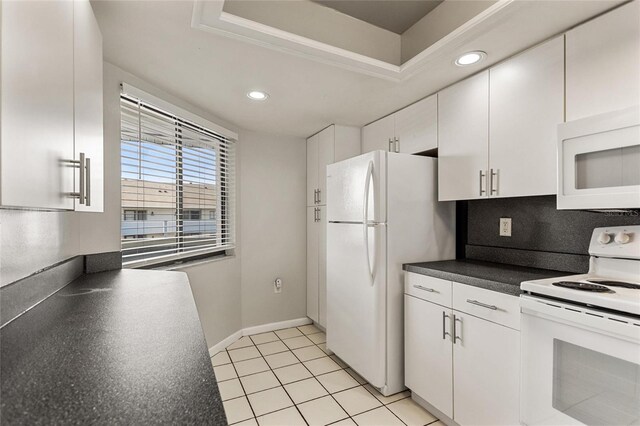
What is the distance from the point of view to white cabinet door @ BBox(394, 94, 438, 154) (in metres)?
2.27

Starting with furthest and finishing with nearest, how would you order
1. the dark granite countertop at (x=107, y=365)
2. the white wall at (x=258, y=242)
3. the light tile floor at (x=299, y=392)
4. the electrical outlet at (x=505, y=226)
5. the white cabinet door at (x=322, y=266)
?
the white cabinet door at (x=322, y=266) → the white wall at (x=258, y=242) → the electrical outlet at (x=505, y=226) → the light tile floor at (x=299, y=392) → the dark granite countertop at (x=107, y=365)

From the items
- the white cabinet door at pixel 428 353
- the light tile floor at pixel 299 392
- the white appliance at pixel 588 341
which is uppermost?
the white appliance at pixel 588 341

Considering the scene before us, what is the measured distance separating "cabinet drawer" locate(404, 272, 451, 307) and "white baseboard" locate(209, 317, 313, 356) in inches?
69.9

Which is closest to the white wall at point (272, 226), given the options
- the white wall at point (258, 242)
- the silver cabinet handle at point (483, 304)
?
the white wall at point (258, 242)

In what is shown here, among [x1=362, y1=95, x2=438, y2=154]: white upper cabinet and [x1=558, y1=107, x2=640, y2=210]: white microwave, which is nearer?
[x1=558, y1=107, x2=640, y2=210]: white microwave

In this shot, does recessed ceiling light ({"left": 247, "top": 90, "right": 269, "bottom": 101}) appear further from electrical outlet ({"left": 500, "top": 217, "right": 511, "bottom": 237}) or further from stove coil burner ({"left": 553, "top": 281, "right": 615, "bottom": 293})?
stove coil burner ({"left": 553, "top": 281, "right": 615, "bottom": 293})

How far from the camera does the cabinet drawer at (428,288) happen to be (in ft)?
6.03

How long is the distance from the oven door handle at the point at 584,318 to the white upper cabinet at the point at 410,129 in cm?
128

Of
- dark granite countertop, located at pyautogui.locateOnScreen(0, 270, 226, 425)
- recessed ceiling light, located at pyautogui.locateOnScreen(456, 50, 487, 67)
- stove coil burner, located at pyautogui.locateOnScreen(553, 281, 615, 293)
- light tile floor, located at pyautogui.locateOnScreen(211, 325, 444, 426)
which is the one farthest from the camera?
light tile floor, located at pyautogui.locateOnScreen(211, 325, 444, 426)

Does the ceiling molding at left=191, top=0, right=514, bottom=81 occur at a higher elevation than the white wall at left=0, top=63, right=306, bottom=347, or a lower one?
higher

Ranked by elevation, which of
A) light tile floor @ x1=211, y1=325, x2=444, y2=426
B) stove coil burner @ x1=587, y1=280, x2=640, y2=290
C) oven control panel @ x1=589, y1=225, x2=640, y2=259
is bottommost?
light tile floor @ x1=211, y1=325, x2=444, y2=426

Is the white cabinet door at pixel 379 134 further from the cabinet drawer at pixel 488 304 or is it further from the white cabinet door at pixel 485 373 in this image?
the white cabinet door at pixel 485 373

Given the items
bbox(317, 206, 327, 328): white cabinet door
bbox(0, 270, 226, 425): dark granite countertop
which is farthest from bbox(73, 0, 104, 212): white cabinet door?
bbox(317, 206, 327, 328): white cabinet door

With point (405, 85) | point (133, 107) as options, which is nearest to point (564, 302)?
point (405, 85)
